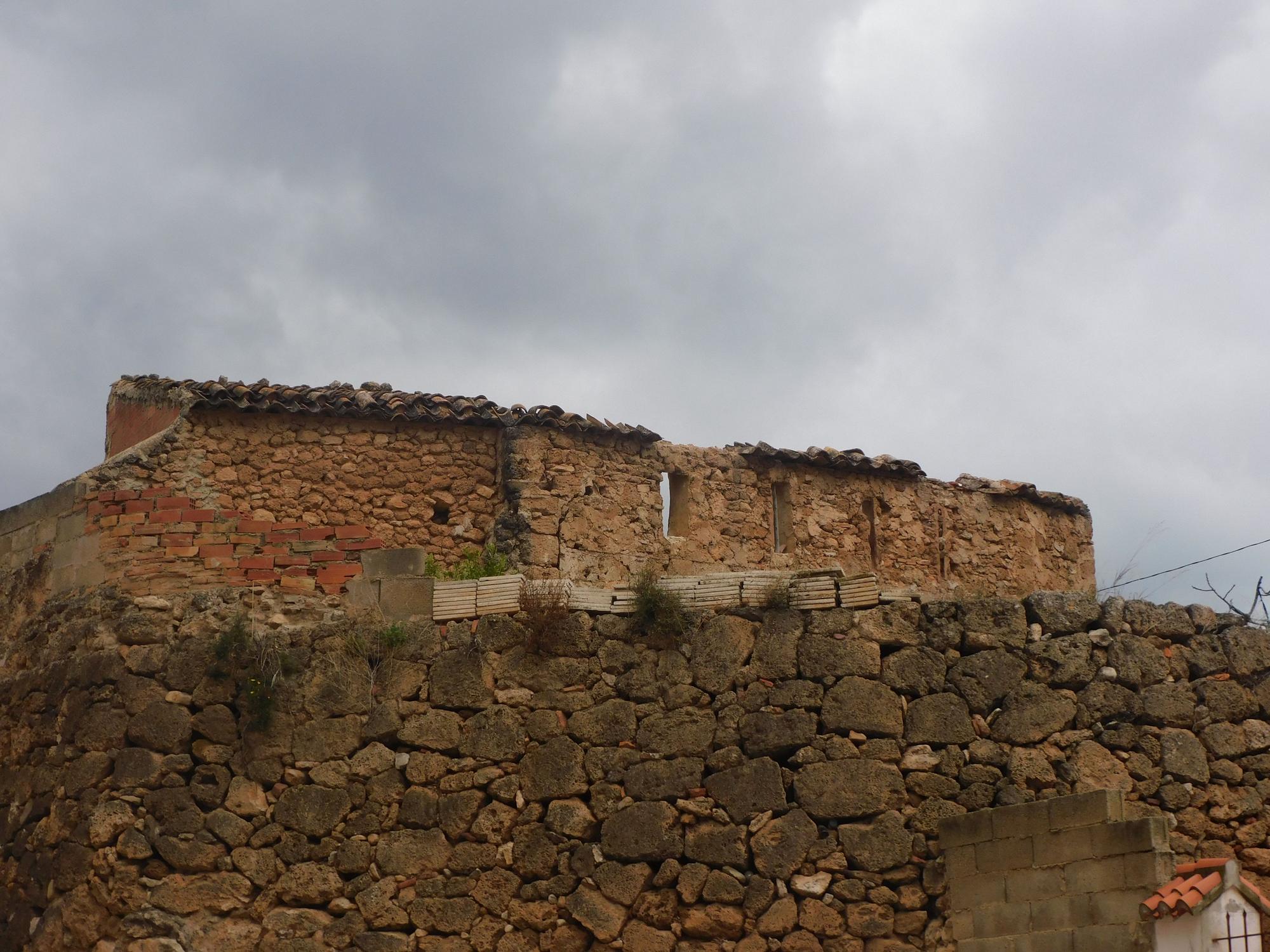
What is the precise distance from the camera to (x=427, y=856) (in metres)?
10.2

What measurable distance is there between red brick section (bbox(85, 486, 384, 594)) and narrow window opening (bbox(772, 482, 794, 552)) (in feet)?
13.2

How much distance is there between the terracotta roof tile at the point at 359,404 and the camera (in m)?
12.3

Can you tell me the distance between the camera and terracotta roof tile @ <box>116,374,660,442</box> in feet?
40.3

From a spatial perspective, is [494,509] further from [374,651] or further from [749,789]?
[749,789]

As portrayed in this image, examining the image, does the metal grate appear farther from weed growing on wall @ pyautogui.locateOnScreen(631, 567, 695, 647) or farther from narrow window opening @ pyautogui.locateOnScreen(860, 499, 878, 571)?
narrow window opening @ pyautogui.locateOnScreen(860, 499, 878, 571)

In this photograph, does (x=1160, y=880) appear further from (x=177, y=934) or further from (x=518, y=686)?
(x=177, y=934)

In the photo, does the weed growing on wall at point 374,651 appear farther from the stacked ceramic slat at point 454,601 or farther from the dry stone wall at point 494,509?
the dry stone wall at point 494,509

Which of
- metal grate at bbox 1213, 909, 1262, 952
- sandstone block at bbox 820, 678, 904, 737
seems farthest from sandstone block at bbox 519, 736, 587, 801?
metal grate at bbox 1213, 909, 1262, 952

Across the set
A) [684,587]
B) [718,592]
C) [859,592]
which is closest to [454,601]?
[684,587]

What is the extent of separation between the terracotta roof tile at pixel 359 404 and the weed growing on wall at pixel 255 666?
7.34 feet

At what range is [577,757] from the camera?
10.3 m

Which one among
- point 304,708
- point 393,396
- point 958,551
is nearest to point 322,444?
point 393,396

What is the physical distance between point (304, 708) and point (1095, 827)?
17.2 ft

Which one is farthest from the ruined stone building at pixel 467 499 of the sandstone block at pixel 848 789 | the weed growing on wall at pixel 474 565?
the sandstone block at pixel 848 789
